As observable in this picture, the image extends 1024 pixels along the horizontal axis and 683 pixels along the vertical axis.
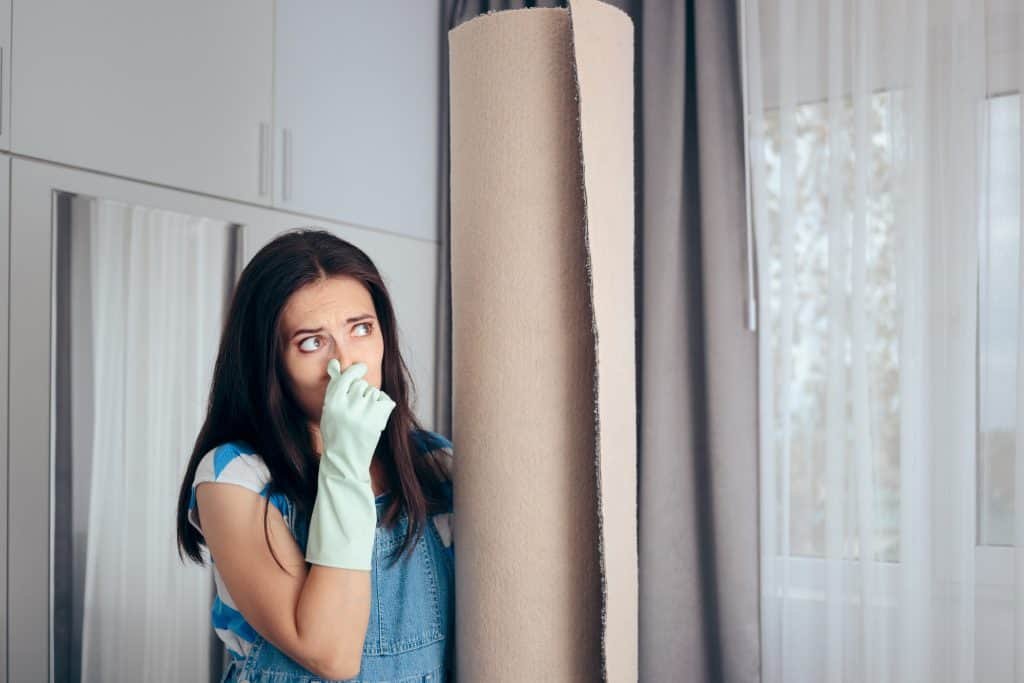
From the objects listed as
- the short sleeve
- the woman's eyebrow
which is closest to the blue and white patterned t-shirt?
the short sleeve

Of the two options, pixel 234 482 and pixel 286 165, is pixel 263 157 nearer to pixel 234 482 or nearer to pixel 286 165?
pixel 286 165

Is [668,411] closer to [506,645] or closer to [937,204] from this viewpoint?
[937,204]

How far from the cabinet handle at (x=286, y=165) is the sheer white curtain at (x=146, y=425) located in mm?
190

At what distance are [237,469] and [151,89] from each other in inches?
38.4

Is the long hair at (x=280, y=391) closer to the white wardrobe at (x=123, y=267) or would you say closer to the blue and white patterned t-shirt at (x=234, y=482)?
the blue and white patterned t-shirt at (x=234, y=482)

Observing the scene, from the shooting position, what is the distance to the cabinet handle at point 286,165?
190 cm

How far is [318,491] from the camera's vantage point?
0.89m

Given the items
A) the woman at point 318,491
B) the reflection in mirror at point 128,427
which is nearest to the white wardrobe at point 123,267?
the reflection in mirror at point 128,427

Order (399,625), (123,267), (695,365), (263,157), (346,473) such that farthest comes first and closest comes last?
(695,365), (263,157), (123,267), (399,625), (346,473)

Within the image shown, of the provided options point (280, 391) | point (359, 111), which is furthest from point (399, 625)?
point (359, 111)

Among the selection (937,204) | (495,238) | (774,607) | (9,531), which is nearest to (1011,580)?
(774,607)

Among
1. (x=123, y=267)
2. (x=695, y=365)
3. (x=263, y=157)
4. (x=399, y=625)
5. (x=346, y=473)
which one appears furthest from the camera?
(x=695, y=365)

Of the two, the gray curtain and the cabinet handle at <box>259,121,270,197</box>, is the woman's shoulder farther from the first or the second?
the gray curtain

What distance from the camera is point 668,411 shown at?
6.90 feet
